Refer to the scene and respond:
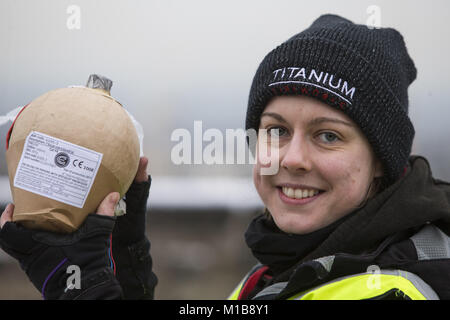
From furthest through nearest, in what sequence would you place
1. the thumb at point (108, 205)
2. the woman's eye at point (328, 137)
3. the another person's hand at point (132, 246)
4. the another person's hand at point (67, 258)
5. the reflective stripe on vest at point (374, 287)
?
the another person's hand at point (132, 246), the woman's eye at point (328, 137), the thumb at point (108, 205), the another person's hand at point (67, 258), the reflective stripe on vest at point (374, 287)

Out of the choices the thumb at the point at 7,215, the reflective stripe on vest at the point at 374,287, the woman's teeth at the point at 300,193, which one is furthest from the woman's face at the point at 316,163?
the thumb at the point at 7,215

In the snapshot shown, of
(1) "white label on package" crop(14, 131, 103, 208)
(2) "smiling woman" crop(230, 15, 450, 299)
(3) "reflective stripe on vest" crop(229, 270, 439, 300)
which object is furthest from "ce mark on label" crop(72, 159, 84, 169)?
(3) "reflective stripe on vest" crop(229, 270, 439, 300)

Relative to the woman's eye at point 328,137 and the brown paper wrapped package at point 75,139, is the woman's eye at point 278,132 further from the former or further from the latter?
the brown paper wrapped package at point 75,139

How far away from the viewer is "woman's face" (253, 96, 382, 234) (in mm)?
1511

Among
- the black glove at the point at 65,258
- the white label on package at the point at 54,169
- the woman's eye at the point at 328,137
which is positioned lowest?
the black glove at the point at 65,258

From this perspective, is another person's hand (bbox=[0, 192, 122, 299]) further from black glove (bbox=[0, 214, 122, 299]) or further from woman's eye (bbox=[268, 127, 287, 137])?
woman's eye (bbox=[268, 127, 287, 137])

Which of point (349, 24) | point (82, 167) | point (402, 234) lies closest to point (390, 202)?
point (402, 234)

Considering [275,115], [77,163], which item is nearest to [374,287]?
[275,115]

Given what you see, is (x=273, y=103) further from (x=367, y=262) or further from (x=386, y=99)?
(x=367, y=262)

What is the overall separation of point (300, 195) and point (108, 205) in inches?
25.1

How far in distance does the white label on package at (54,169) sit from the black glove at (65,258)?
0.36ft

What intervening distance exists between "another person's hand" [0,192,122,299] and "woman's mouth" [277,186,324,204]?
24.2 inches

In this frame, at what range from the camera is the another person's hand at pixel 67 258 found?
51.7 inches

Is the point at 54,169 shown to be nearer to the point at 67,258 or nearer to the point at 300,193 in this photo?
the point at 67,258
